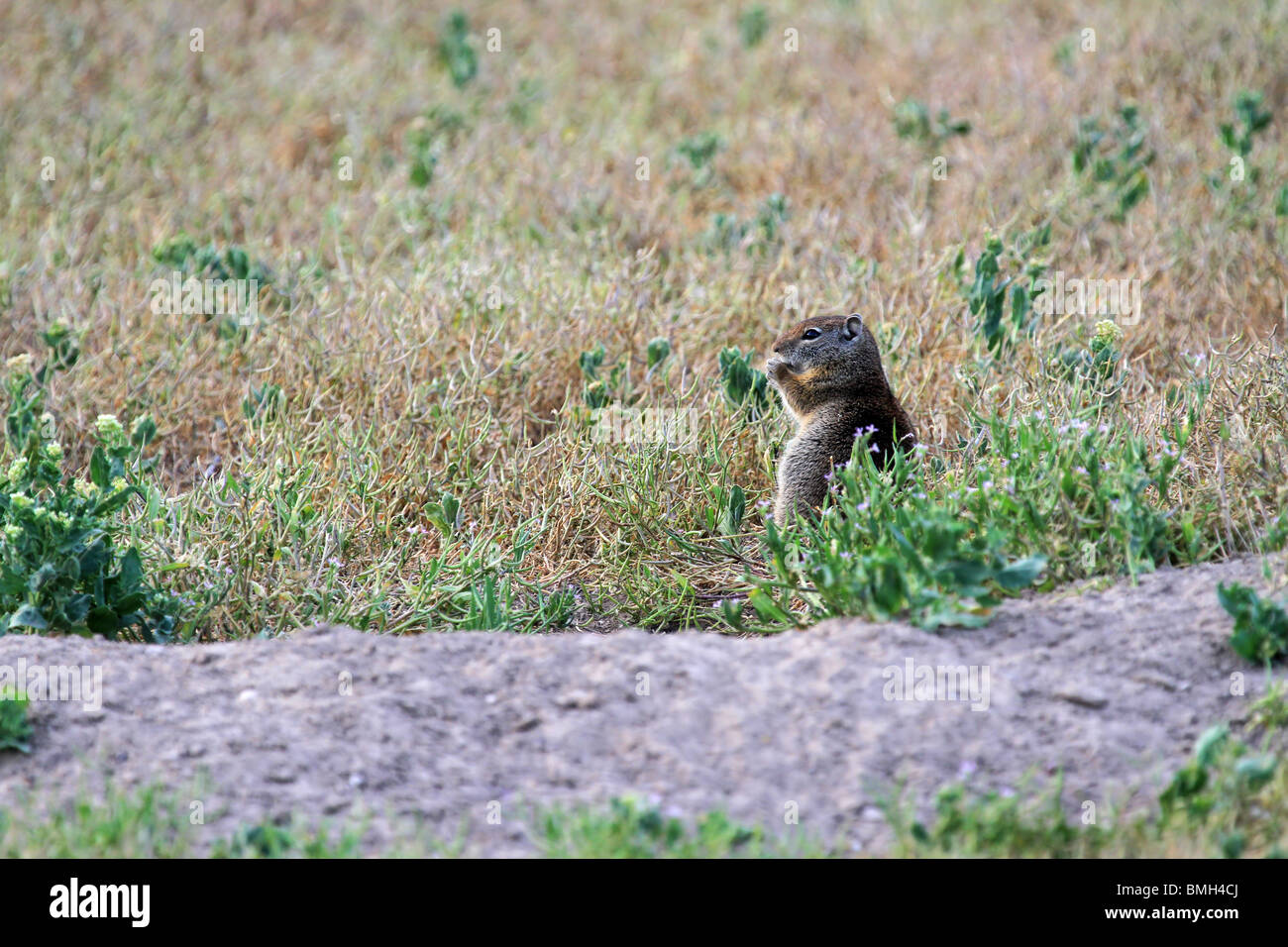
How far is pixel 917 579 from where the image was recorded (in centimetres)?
372

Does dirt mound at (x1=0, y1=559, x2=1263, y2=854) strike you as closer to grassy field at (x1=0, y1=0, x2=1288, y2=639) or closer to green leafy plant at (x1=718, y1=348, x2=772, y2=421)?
grassy field at (x1=0, y1=0, x2=1288, y2=639)

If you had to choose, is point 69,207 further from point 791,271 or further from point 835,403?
point 835,403

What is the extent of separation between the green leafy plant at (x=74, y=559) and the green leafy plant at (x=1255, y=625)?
3001mm

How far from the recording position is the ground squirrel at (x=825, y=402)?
4688 millimetres

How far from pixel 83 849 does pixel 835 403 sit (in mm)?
2931

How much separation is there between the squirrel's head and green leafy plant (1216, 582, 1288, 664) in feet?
5.82

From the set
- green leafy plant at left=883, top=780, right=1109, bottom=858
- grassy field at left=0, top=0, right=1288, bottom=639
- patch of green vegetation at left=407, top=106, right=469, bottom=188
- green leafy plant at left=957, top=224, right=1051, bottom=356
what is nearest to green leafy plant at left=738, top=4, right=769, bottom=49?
grassy field at left=0, top=0, right=1288, bottom=639

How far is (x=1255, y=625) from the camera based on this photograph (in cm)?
343

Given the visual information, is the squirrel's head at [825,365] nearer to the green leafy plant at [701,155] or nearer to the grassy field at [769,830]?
the grassy field at [769,830]

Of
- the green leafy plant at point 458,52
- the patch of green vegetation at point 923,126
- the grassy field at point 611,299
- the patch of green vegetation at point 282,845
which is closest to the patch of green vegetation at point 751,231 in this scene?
the grassy field at point 611,299

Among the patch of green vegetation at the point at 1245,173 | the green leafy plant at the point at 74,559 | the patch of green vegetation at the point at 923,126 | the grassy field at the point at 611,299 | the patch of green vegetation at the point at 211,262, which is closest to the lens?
the green leafy plant at the point at 74,559

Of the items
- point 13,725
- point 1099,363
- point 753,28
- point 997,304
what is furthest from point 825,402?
point 753,28

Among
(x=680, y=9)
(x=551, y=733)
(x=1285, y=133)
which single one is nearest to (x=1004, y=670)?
(x=551, y=733)

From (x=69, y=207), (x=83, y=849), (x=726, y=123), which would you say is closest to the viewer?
(x=83, y=849)
